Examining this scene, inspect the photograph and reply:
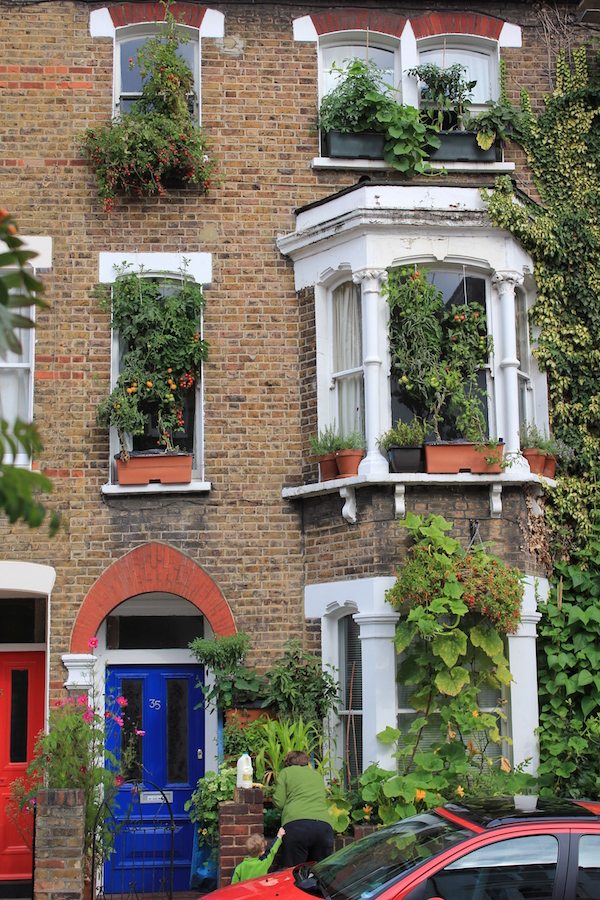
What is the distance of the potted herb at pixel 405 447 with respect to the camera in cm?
963

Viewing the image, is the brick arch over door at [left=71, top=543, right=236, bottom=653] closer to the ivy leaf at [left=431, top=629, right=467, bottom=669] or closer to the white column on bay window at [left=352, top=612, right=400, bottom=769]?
the white column on bay window at [left=352, top=612, right=400, bottom=769]

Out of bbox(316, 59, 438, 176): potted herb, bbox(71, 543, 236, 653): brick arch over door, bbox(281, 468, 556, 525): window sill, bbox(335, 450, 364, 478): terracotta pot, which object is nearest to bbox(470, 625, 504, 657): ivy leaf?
bbox(281, 468, 556, 525): window sill

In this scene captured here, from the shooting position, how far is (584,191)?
11.2 metres

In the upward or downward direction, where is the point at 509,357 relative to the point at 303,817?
upward

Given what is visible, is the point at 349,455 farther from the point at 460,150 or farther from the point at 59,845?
the point at 59,845

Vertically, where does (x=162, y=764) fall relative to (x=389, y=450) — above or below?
below

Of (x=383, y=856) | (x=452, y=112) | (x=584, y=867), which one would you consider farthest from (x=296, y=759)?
(x=452, y=112)

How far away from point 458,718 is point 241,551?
2.78 m

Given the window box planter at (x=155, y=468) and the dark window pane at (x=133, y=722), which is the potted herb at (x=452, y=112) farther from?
the dark window pane at (x=133, y=722)

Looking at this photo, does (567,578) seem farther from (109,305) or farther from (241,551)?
(109,305)

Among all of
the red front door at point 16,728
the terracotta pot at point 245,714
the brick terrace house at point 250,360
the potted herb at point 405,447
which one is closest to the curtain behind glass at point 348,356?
the brick terrace house at point 250,360

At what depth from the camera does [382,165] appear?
11.0m

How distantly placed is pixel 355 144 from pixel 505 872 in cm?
799

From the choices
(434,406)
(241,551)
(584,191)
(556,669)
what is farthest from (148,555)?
(584,191)
